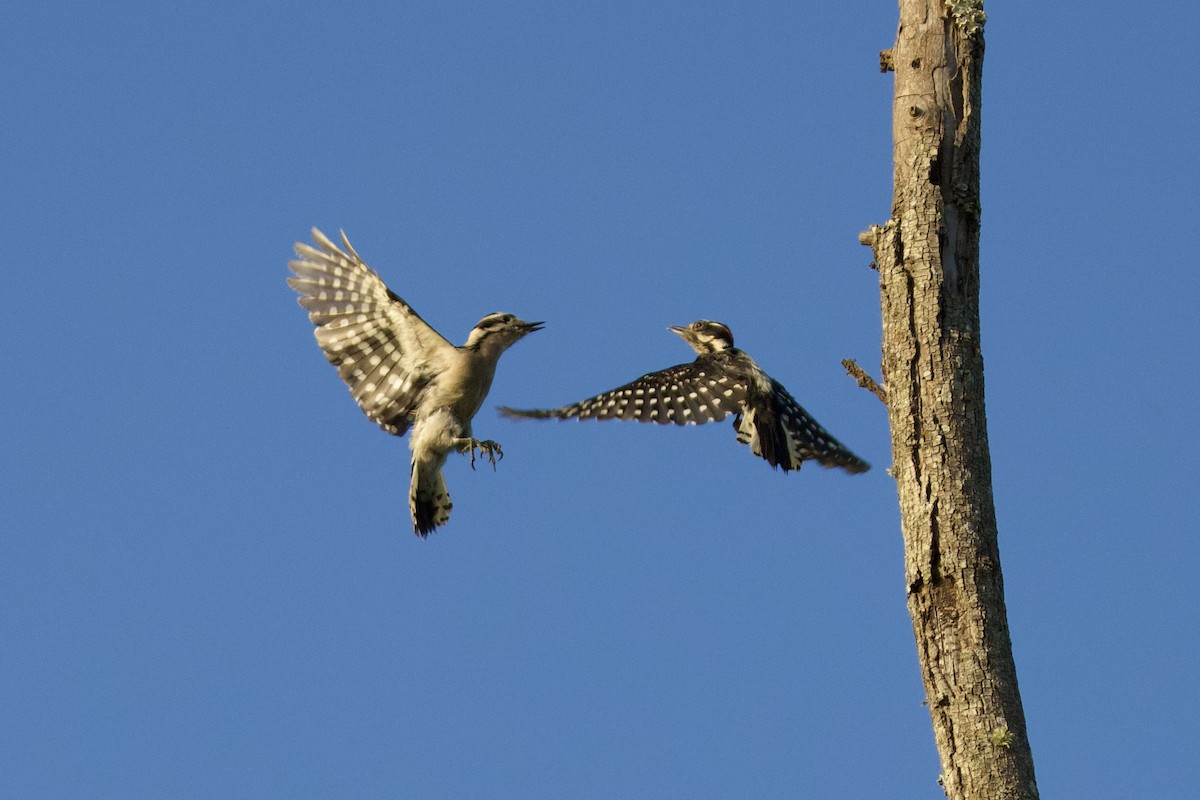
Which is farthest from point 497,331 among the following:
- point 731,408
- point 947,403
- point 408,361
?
point 947,403

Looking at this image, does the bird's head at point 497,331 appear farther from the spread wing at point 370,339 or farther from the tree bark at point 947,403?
the tree bark at point 947,403

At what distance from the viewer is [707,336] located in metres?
9.54

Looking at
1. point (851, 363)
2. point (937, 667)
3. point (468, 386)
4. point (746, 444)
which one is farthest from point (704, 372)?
point (937, 667)

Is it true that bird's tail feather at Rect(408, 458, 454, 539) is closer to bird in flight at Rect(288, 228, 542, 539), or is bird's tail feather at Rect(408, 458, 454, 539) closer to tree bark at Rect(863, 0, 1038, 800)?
bird in flight at Rect(288, 228, 542, 539)

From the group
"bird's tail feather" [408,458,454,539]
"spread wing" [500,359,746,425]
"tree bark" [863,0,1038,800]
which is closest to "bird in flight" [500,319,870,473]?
"spread wing" [500,359,746,425]

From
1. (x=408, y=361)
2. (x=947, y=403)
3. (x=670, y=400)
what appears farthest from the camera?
(x=670, y=400)

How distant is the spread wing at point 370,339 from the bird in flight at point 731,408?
0.63 meters

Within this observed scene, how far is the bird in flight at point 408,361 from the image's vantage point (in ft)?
26.5

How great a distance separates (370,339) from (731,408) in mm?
2134

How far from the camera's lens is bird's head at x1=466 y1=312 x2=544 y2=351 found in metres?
8.20

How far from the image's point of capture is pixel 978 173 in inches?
225

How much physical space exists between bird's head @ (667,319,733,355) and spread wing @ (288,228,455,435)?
6.81ft

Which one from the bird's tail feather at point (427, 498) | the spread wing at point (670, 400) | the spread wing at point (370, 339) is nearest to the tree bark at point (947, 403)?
the spread wing at point (670, 400)

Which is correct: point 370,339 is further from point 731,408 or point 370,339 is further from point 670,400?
point 731,408
